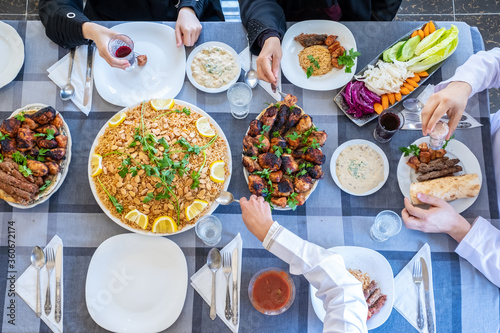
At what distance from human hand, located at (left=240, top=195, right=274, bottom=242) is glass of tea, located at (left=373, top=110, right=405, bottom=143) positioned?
732 mm

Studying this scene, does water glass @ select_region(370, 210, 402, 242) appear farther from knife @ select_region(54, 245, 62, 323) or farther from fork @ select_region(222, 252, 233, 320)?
knife @ select_region(54, 245, 62, 323)

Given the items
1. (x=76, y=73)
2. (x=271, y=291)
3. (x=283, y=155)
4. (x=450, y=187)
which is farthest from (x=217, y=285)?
(x=76, y=73)

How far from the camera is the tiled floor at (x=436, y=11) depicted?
343cm

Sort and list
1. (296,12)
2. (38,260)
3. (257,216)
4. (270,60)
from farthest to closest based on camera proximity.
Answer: (296,12), (270,60), (38,260), (257,216)

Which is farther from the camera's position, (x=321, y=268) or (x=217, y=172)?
(x=217, y=172)

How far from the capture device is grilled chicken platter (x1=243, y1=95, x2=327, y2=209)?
6.10 feet

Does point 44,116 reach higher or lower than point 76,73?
lower

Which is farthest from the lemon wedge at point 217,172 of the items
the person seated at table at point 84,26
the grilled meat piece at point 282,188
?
the person seated at table at point 84,26

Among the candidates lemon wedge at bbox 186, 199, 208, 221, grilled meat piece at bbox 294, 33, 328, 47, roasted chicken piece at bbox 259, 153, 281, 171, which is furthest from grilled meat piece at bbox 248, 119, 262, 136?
grilled meat piece at bbox 294, 33, 328, 47

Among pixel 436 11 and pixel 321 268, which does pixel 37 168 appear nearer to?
pixel 321 268

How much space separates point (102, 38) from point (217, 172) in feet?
3.18

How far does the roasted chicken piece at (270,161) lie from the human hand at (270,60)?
0.43 m

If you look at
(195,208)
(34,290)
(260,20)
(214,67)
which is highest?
(260,20)

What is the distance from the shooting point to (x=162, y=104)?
198 centimetres
